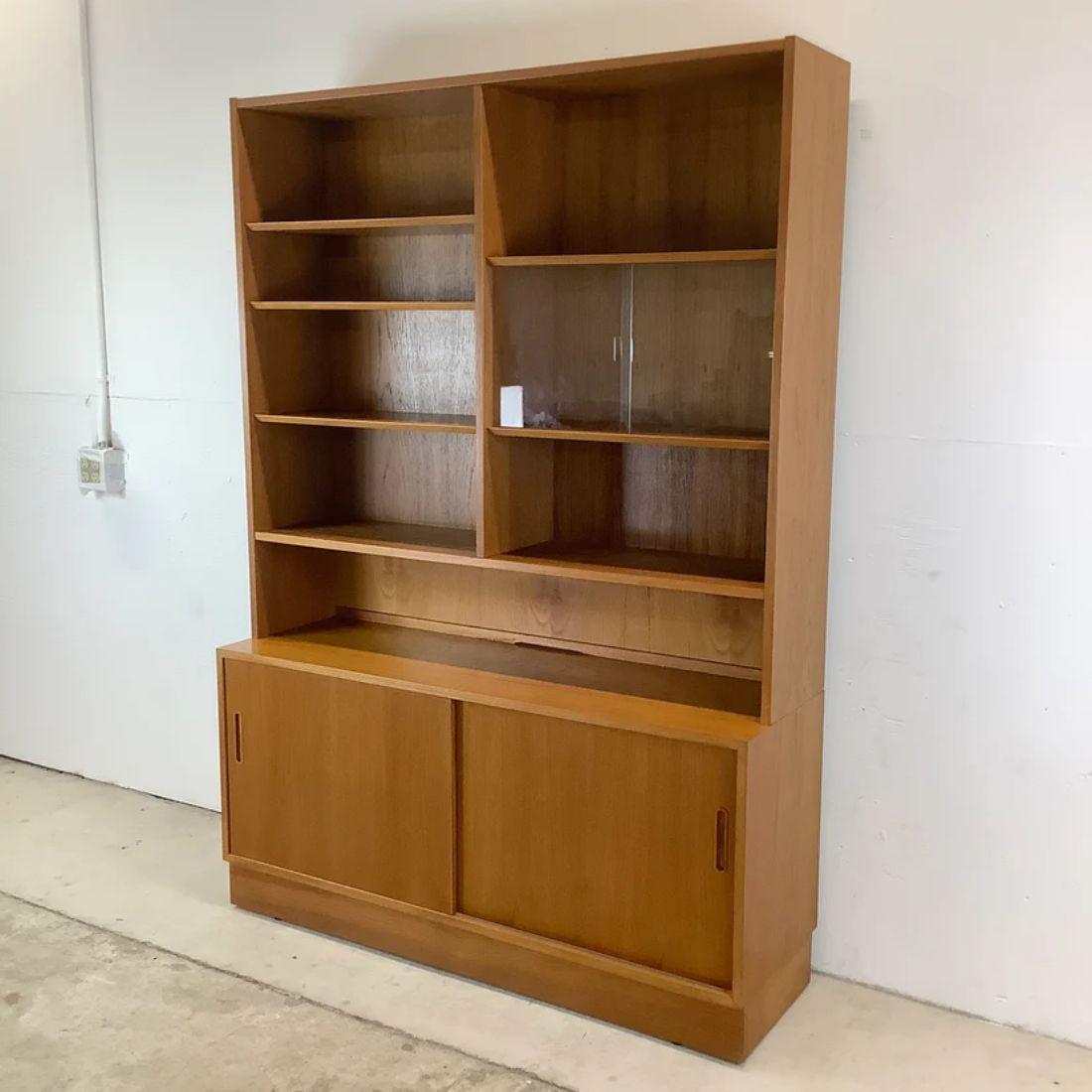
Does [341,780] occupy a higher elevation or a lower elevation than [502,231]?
lower

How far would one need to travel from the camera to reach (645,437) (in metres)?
2.92

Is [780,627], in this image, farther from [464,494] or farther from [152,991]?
[152,991]

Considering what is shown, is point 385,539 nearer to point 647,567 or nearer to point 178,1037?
point 647,567

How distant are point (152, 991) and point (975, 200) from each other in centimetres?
270

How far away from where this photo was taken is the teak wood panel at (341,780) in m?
3.20

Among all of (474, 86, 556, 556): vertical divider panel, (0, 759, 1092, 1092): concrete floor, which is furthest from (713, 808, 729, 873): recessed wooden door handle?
(474, 86, 556, 556): vertical divider panel

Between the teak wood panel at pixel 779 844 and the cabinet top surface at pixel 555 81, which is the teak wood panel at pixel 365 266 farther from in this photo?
the teak wood panel at pixel 779 844

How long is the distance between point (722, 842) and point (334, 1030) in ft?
3.37

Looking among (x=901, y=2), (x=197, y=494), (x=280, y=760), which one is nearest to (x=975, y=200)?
(x=901, y=2)

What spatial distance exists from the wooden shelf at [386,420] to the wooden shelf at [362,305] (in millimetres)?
288

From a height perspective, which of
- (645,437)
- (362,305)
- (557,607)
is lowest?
(557,607)

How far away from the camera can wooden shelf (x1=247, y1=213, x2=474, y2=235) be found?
3105mm

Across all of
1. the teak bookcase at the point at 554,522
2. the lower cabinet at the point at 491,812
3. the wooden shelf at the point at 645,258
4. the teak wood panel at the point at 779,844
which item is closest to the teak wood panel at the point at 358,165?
the teak bookcase at the point at 554,522

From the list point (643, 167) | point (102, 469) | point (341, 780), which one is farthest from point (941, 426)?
point (102, 469)
